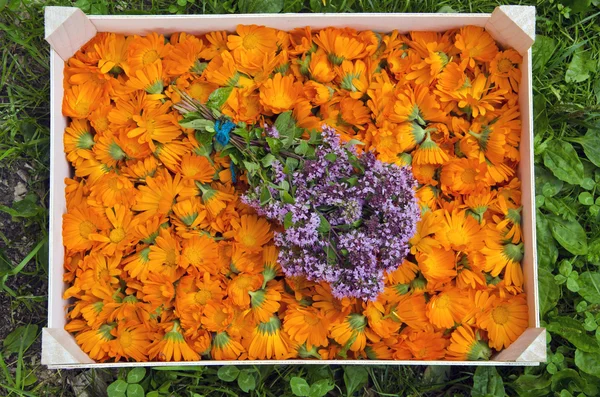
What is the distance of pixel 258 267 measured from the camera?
5.55 ft

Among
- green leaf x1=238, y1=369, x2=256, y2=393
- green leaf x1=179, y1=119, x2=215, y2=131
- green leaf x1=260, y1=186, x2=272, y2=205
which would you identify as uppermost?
green leaf x1=179, y1=119, x2=215, y2=131

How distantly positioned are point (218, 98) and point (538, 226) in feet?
3.62

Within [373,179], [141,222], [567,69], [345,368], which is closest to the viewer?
[373,179]

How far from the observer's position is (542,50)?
Result: 197cm

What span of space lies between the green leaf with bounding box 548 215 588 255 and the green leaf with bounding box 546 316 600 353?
0.22m

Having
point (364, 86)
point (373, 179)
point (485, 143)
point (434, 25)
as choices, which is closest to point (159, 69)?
point (364, 86)

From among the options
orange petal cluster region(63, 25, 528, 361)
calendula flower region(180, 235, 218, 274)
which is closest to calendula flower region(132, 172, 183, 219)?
orange petal cluster region(63, 25, 528, 361)

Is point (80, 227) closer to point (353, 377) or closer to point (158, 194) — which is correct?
point (158, 194)

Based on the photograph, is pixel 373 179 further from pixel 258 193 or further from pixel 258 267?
pixel 258 267

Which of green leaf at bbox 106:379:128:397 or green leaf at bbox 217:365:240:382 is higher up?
green leaf at bbox 217:365:240:382

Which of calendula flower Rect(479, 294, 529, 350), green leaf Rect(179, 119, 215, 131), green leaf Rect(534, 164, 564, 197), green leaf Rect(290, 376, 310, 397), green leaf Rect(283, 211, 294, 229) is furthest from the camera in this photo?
green leaf Rect(534, 164, 564, 197)

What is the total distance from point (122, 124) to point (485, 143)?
3.43ft

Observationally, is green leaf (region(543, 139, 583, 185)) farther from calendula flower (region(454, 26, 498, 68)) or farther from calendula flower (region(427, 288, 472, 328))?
calendula flower (region(427, 288, 472, 328))

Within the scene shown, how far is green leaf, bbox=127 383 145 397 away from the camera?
1.86 metres
